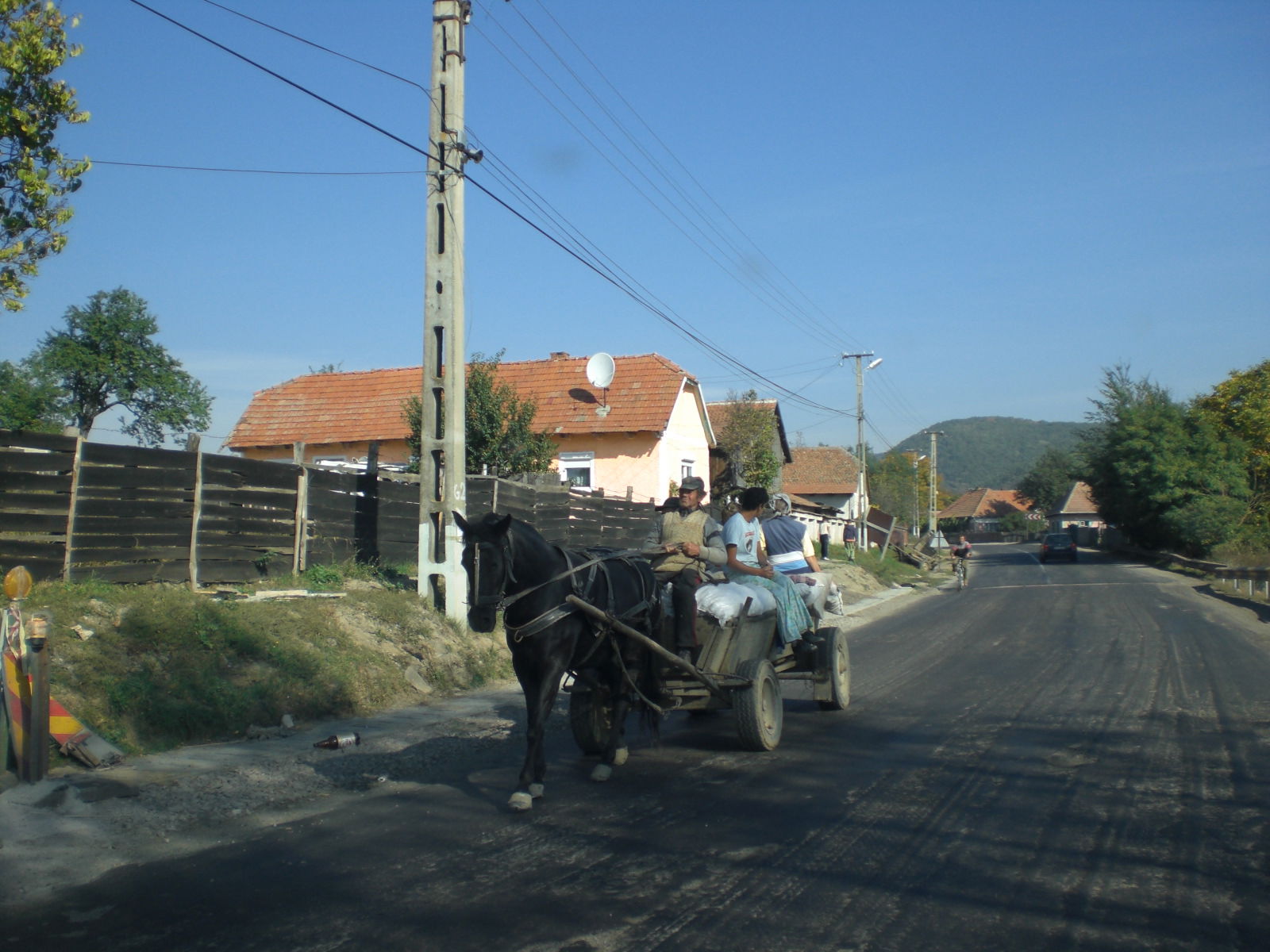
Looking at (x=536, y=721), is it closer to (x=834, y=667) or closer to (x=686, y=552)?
(x=686, y=552)

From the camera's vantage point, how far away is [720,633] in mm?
7852

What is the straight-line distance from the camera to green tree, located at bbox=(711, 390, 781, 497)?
34750 millimetres

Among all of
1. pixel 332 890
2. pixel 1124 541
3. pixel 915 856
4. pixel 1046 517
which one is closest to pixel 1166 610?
pixel 915 856

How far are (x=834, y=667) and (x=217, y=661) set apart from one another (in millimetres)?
5650

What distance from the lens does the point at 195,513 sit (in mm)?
11125

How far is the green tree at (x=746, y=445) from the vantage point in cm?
3475

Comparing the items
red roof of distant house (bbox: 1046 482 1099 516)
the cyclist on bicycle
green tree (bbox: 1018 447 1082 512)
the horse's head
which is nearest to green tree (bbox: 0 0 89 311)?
the horse's head

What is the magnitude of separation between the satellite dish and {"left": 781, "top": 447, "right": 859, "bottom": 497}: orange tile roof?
3829cm

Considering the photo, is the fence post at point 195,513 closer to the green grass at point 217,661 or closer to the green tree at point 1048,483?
the green grass at point 217,661

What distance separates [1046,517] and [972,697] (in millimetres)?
115433

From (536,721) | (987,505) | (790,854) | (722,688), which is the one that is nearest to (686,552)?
(722,688)

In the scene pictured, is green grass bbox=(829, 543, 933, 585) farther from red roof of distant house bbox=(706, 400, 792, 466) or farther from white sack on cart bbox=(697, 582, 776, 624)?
white sack on cart bbox=(697, 582, 776, 624)

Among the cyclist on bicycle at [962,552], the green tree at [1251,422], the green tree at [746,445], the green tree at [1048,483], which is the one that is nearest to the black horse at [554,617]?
the green tree at [746,445]

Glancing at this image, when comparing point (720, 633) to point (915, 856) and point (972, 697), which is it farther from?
point (972, 697)
